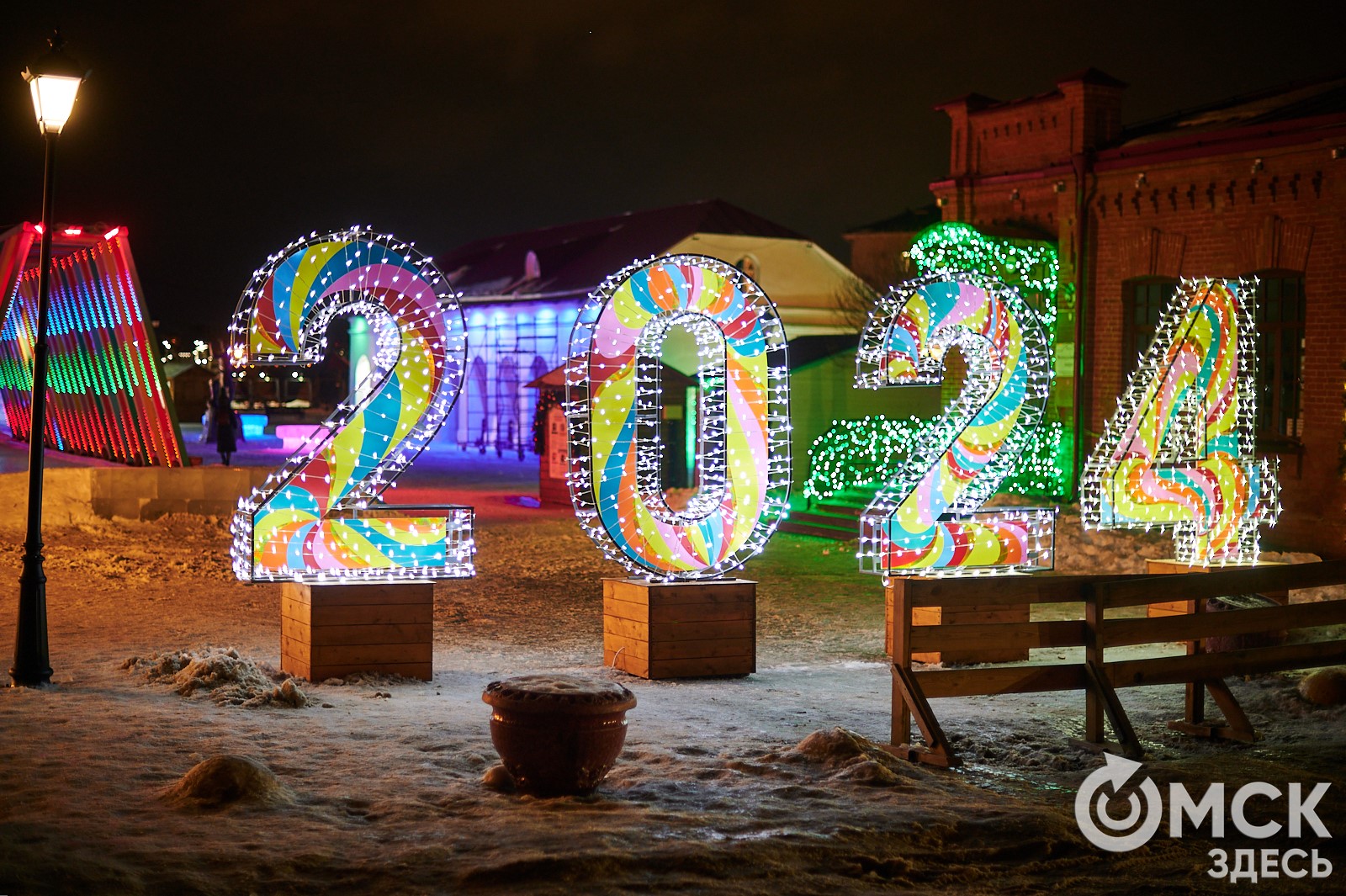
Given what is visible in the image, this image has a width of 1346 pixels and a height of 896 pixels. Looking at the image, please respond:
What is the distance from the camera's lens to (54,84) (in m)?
9.57

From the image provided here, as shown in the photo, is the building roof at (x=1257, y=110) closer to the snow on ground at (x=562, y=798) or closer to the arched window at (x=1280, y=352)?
the arched window at (x=1280, y=352)

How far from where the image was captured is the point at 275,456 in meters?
33.8

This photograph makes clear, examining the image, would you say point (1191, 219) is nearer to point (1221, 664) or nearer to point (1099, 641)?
point (1221, 664)

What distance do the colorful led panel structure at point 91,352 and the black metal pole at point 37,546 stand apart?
9.35 metres

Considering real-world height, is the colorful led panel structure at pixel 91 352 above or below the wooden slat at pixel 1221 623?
above

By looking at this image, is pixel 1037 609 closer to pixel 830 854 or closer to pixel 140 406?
pixel 830 854

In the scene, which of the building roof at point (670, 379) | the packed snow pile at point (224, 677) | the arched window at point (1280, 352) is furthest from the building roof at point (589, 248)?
the packed snow pile at point (224, 677)

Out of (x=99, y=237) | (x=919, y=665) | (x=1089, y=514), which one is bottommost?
(x=919, y=665)

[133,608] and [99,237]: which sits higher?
[99,237]

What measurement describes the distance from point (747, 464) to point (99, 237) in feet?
40.4

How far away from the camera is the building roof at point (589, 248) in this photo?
129 feet

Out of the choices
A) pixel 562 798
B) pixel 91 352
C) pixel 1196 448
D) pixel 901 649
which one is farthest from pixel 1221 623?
pixel 91 352

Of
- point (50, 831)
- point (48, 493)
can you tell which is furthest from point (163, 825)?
point (48, 493)

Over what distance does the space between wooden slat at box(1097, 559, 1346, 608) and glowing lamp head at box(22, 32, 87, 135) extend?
Answer: 730cm
